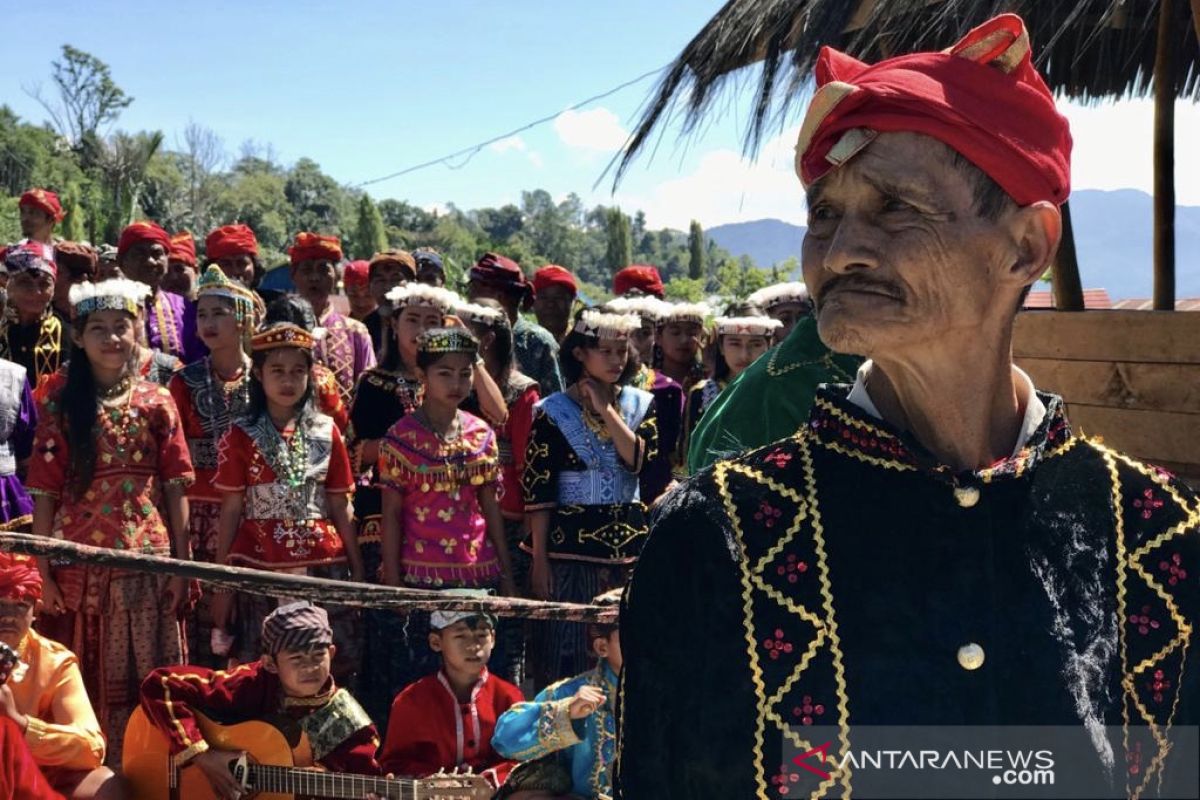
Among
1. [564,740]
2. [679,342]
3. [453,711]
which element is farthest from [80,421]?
[679,342]

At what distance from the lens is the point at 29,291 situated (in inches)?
255

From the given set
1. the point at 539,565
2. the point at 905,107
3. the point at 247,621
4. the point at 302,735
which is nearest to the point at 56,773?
the point at 302,735

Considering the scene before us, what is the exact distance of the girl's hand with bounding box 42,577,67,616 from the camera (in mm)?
4980

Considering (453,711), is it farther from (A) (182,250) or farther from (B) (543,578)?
(A) (182,250)

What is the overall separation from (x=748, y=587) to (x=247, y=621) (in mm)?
4224

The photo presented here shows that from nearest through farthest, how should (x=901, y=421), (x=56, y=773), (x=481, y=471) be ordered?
A: 1. (x=901, y=421)
2. (x=56, y=773)
3. (x=481, y=471)

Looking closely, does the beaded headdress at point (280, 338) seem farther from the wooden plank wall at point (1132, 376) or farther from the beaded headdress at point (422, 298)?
the wooden plank wall at point (1132, 376)

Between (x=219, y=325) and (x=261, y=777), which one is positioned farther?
(x=219, y=325)

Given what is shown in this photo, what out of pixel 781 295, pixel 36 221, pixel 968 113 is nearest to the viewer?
pixel 968 113

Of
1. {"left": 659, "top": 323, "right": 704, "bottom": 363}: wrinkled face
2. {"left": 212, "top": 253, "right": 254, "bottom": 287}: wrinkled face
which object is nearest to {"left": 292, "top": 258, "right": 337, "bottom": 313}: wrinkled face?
{"left": 212, "top": 253, "right": 254, "bottom": 287}: wrinkled face

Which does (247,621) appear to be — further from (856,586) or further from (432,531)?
(856,586)

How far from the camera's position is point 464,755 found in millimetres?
4492

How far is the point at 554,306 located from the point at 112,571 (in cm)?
349

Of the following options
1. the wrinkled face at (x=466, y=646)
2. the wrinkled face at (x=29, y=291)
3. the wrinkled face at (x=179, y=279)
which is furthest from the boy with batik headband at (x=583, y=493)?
the wrinkled face at (x=179, y=279)
